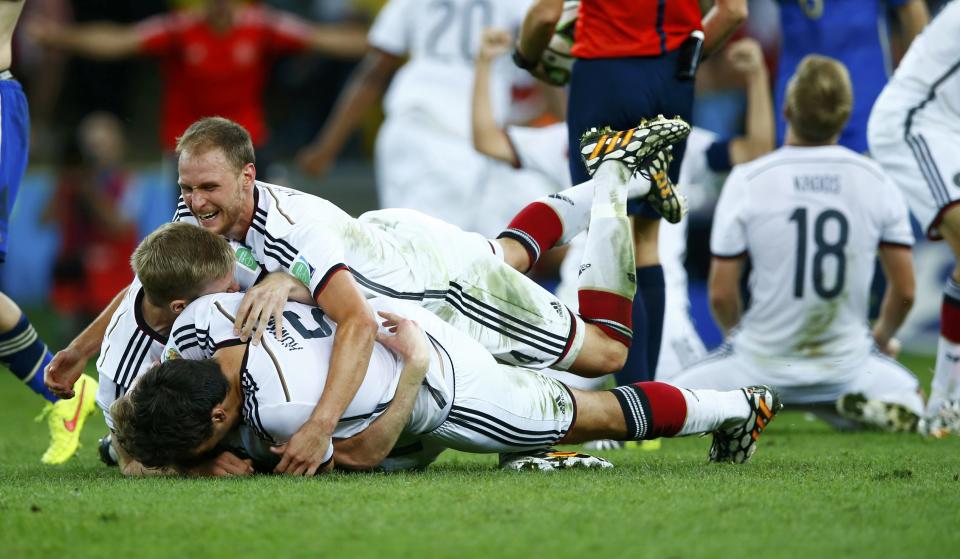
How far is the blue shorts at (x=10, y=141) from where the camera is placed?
5.29m

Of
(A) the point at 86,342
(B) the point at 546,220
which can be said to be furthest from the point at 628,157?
(A) the point at 86,342

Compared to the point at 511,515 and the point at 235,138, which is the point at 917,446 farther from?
the point at 235,138

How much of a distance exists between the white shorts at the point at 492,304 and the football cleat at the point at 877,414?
202cm

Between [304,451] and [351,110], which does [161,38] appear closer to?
[351,110]

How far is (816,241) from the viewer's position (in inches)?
252

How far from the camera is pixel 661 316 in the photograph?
5766 mm

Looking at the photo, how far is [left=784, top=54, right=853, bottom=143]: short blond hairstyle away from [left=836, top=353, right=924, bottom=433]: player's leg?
1.10 m

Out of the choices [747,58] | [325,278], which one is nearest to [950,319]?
[747,58]

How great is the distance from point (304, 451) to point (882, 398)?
319cm

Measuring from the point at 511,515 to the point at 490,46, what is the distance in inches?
162

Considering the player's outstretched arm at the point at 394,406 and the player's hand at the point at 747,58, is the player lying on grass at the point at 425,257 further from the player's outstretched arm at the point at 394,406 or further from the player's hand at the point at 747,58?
the player's hand at the point at 747,58

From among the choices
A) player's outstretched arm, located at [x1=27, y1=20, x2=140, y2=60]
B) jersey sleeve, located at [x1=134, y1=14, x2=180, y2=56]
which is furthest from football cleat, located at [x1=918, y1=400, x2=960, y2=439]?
player's outstretched arm, located at [x1=27, y1=20, x2=140, y2=60]

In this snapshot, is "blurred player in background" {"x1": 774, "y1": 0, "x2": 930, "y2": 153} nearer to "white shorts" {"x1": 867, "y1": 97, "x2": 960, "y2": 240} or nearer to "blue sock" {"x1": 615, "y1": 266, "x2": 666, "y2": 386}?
"white shorts" {"x1": 867, "y1": 97, "x2": 960, "y2": 240}

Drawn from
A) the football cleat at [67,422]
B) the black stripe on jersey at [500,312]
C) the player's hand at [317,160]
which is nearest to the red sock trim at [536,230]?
the black stripe on jersey at [500,312]
